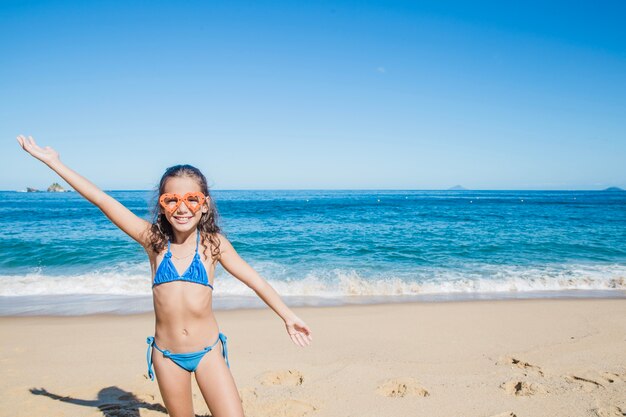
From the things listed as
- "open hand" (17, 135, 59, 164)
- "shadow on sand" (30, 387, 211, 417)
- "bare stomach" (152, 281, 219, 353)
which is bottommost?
"shadow on sand" (30, 387, 211, 417)

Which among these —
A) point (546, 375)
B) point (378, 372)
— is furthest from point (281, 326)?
point (546, 375)

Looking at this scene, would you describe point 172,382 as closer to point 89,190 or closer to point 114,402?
point 89,190

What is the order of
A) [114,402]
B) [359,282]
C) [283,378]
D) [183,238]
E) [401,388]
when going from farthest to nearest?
[359,282]
[283,378]
[401,388]
[114,402]
[183,238]

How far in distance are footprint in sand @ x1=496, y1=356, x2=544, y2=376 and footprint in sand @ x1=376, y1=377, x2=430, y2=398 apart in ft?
4.33

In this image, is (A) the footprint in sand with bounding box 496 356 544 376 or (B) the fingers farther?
(A) the footprint in sand with bounding box 496 356 544 376

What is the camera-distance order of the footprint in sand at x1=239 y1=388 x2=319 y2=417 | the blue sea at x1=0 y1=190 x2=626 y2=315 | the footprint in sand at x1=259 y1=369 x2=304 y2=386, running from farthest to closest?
the blue sea at x1=0 y1=190 x2=626 y2=315 → the footprint in sand at x1=259 y1=369 x2=304 y2=386 → the footprint in sand at x1=239 y1=388 x2=319 y2=417

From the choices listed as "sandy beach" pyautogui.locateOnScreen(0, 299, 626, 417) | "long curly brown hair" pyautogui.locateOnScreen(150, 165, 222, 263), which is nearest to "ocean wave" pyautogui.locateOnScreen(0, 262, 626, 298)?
"sandy beach" pyautogui.locateOnScreen(0, 299, 626, 417)

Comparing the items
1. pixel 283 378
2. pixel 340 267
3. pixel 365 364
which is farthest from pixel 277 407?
pixel 340 267

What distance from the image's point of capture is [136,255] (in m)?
14.3

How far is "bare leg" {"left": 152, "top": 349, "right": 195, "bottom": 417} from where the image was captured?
8.16 ft

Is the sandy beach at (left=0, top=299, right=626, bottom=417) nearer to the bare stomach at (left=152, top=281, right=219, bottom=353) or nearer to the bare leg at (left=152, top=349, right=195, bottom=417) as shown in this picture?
the bare leg at (left=152, top=349, right=195, bottom=417)

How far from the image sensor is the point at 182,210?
102 inches

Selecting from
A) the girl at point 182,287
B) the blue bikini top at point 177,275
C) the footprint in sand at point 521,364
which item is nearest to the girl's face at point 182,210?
the girl at point 182,287

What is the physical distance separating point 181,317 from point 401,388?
275cm
